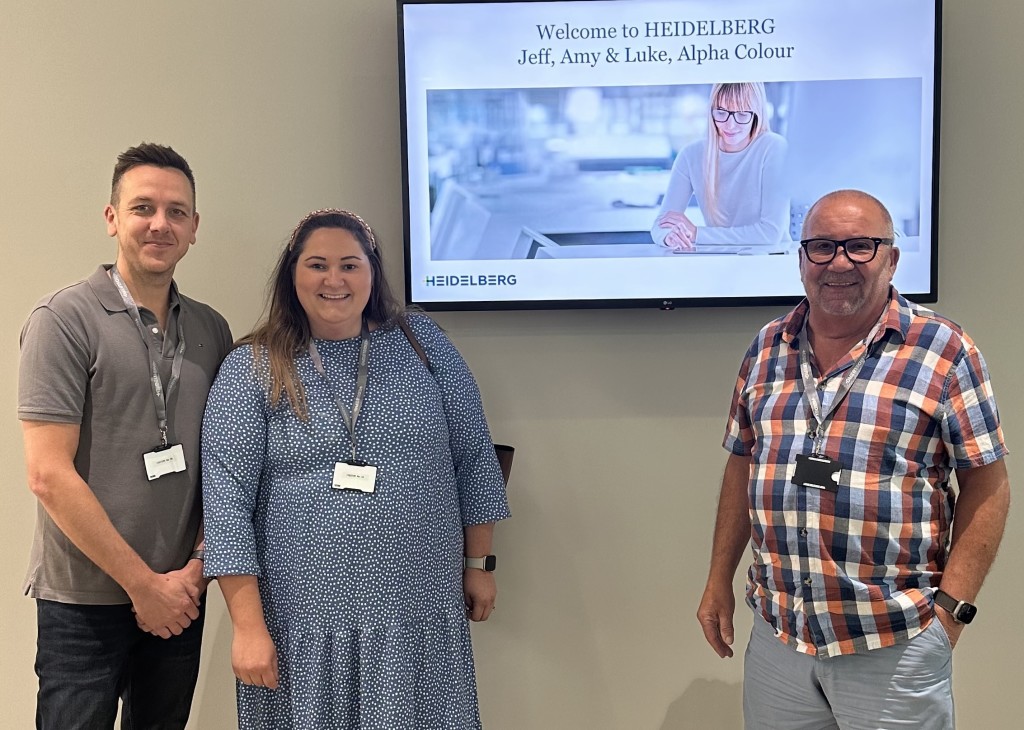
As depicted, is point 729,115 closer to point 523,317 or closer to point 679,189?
point 679,189

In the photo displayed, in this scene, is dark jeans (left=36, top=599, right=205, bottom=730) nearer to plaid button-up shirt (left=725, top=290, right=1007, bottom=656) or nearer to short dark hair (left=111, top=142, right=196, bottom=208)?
short dark hair (left=111, top=142, right=196, bottom=208)

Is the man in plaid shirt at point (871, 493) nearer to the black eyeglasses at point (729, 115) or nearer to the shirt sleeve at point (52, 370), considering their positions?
the black eyeglasses at point (729, 115)

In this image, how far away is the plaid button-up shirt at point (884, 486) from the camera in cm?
157

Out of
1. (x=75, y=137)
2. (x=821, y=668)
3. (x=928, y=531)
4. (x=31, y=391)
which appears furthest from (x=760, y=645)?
(x=75, y=137)

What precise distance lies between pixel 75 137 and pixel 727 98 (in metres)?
1.81

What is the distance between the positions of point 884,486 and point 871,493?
3cm

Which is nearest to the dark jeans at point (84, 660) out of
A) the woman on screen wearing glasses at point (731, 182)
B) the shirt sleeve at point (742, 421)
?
the shirt sleeve at point (742, 421)

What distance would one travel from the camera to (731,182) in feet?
7.33

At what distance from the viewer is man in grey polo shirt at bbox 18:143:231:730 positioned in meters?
1.66

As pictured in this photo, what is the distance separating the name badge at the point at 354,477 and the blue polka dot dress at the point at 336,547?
0.02 m

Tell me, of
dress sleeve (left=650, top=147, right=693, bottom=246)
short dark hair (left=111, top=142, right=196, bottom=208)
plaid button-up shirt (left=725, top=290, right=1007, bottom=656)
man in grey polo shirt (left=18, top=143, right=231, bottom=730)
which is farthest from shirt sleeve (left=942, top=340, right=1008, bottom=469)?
short dark hair (left=111, top=142, right=196, bottom=208)

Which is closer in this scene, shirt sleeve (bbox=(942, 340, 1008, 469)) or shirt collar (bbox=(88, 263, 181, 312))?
shirt sleeve (bbox=(942, 340, 1008, 469))

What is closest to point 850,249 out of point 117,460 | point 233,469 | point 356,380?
point 356,380

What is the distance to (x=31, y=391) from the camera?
64.6 inches
